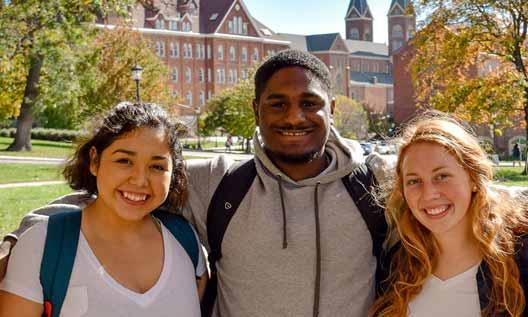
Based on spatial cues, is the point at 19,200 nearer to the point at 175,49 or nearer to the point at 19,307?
the point at 19,307

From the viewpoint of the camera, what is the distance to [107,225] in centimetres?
293

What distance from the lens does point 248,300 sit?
310 centimetres

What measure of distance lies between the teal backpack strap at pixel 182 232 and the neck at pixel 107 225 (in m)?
0.12

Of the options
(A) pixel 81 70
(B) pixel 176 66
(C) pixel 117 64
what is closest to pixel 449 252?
(A) pixel 81 70

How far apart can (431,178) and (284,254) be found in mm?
720

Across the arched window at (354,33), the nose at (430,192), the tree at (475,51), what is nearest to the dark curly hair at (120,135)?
the nose at (430,192)

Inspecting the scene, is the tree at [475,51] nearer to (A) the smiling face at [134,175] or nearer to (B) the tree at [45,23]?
(B) the tree at [45,23]

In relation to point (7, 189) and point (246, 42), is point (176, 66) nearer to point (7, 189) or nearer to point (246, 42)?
point (246, 42)

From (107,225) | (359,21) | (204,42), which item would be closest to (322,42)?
(359,21)

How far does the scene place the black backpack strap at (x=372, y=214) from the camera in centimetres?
318

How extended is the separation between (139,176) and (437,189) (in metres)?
1.26

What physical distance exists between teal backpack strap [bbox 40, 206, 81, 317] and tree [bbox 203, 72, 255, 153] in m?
39.0

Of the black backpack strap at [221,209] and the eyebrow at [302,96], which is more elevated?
the eyebrow at [302,96]

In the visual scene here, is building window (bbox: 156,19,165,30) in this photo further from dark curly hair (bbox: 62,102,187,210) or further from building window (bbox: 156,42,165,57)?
dark curly hair (bbox: 62,102,187,210)
